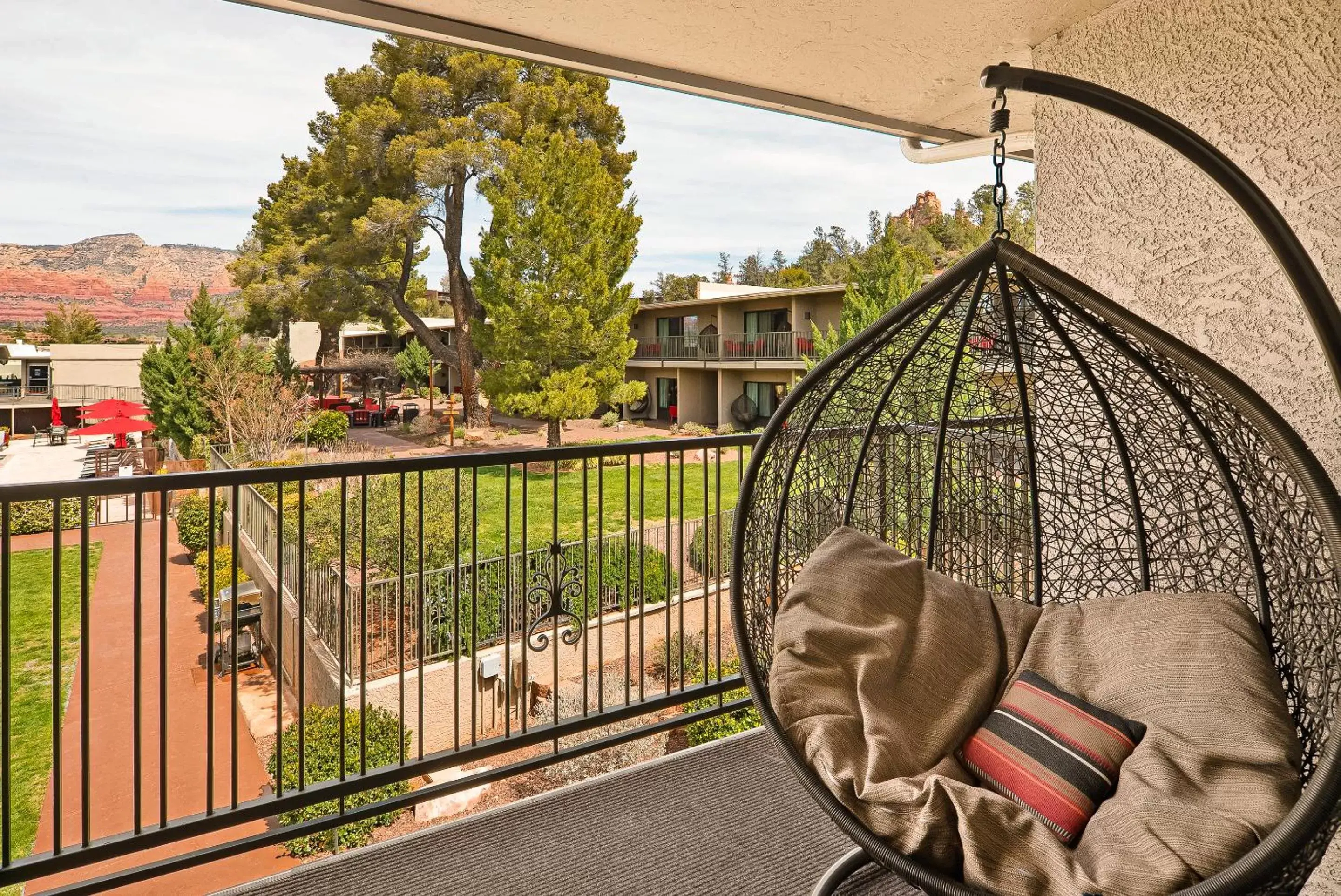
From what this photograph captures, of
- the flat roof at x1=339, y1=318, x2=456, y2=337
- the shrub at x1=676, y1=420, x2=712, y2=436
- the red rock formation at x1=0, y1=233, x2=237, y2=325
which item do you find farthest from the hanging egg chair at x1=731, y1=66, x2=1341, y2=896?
the red rock formation at x1=0, y1=233, x2=237, y2=325

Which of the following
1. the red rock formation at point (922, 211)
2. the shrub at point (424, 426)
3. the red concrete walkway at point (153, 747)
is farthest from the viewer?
the red rock formation at point (922, 211)

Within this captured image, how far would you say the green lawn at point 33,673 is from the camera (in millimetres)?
7684

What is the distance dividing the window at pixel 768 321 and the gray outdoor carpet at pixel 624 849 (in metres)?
→ 17.8

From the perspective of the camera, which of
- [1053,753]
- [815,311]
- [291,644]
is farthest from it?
[815,311]

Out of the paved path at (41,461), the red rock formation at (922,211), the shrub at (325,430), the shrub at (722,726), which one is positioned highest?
the red rock formation at (922,211)

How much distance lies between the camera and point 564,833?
76.0 inches

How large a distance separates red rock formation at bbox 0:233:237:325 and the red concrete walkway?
31.1 meters

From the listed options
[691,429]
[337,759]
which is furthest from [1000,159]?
[691,429]

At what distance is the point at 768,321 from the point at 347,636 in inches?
736

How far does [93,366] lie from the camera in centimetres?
2602

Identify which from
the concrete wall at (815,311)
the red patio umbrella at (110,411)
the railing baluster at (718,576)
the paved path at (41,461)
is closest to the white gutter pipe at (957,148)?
the railing baluster at (718,576)

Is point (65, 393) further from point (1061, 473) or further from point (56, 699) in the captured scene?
point (1061, 473)

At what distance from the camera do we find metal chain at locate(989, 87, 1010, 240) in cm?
147

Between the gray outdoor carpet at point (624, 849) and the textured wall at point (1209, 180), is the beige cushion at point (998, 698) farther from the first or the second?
the textured wall at point (1209, 180)
